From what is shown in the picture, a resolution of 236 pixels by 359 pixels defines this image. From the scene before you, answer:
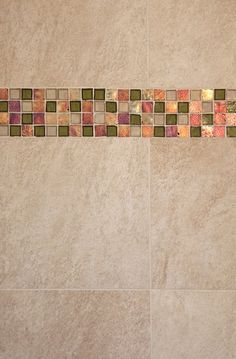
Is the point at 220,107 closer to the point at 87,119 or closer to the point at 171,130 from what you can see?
the point at 171,130

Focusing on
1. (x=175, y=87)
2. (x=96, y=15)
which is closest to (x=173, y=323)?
(x=175, y=87)

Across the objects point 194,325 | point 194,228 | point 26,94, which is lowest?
point 194,325

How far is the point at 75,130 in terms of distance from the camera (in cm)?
130

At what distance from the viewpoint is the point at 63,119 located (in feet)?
4.28

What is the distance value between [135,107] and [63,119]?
207mm

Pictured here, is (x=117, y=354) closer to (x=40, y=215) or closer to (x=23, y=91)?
(x=40, y=215)

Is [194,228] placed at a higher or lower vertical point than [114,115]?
lower

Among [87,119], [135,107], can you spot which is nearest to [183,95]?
[135,107]

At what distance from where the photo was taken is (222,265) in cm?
129

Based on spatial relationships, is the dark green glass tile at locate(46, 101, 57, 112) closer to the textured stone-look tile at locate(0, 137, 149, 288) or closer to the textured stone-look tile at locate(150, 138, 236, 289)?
the textured stone-look tile at locate(0, 137, 149, 288)

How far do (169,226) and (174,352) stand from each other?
13.9 inches

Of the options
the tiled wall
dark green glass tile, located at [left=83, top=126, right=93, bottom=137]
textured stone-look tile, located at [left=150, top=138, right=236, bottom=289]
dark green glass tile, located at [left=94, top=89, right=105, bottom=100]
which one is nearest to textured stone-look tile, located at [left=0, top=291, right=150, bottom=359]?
the tiled wall

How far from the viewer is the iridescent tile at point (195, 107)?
1.31m

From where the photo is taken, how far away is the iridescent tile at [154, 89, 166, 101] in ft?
4.26
